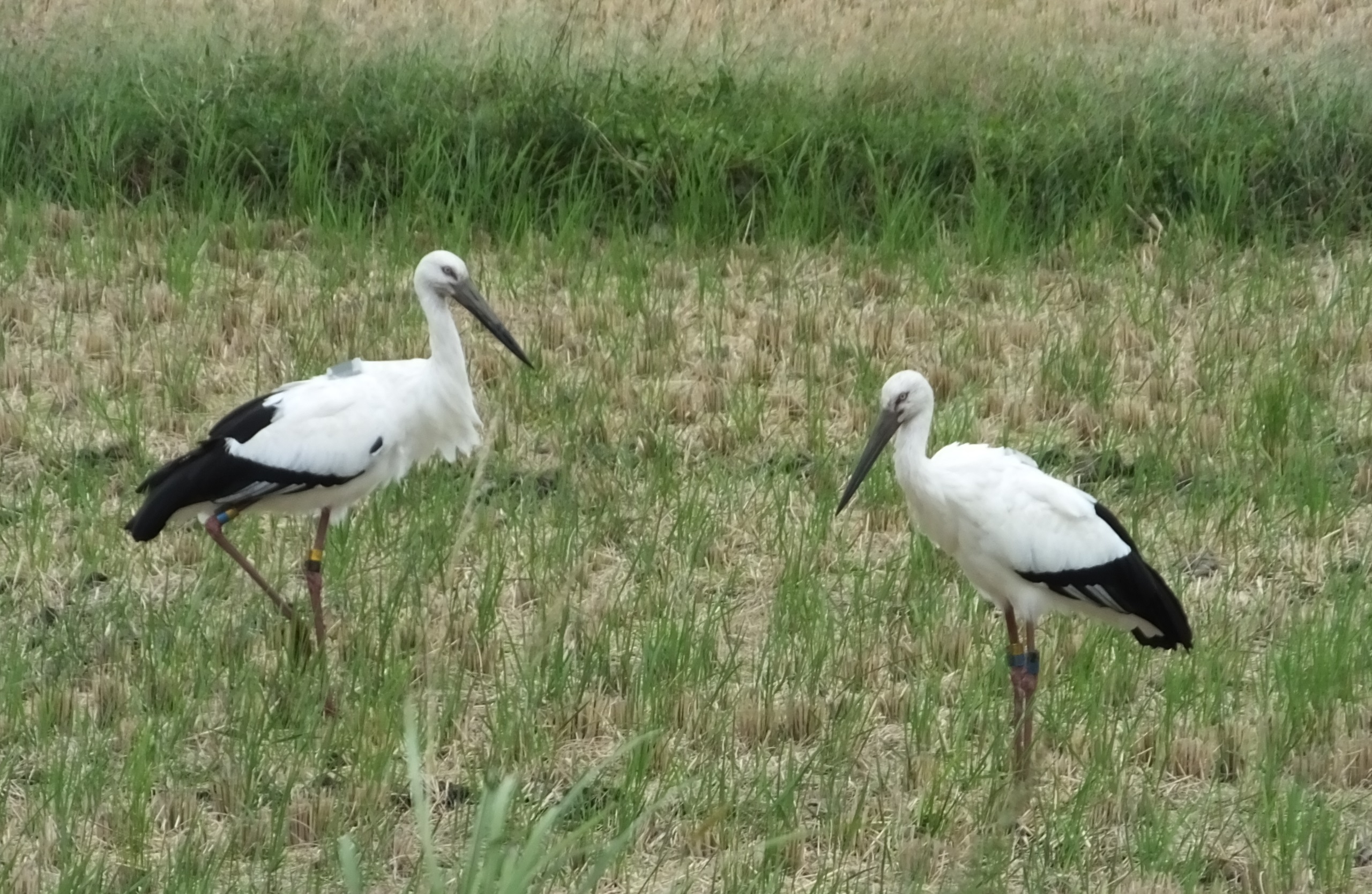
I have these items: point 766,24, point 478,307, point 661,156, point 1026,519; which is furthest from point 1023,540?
point 766,24

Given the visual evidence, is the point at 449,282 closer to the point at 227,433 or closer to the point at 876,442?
the point at 227,433

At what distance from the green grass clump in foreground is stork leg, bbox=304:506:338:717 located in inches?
144

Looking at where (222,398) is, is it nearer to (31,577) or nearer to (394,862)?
(31,577)

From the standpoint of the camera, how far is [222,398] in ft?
23.0

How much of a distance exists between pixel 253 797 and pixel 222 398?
3.21 metres

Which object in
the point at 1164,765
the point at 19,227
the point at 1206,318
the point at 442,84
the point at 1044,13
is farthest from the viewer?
the point at 1044,13

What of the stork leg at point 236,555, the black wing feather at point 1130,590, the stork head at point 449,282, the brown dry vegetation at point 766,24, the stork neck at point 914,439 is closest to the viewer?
the black wing feather at point 1130,590

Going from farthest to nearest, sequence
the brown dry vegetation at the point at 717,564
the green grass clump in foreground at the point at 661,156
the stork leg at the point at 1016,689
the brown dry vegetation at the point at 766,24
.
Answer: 1. the brown dry vegetation at the point at 766,24
2. the green grass clump in foreground at the point at 661,156
3. the stork leg at the point at 1016,689
4. the brown dry vegetation at the point at 717,564

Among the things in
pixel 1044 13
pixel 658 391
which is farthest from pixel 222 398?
pixel 1044 13

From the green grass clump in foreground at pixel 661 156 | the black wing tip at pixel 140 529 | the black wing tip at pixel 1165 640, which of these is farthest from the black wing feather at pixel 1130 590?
the green grass clump in foreground at pixel 661 156

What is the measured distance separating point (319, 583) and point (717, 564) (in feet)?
4.05

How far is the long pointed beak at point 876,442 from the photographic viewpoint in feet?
15.9

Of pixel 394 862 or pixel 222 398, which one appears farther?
pixel 222 398

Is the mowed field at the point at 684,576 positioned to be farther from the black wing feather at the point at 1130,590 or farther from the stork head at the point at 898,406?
the stork head at the point at 898,406
